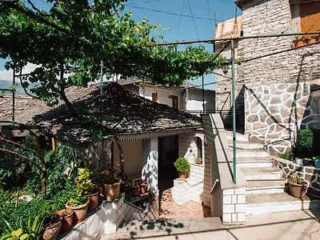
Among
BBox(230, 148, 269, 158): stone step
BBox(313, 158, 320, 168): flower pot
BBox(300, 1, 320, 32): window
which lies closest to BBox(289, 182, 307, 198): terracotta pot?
BBox(313, 158, 320, 168): flower pot

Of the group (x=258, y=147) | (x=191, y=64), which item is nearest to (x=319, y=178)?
(x=258, y=147)

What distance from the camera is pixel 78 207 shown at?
13.3 feet

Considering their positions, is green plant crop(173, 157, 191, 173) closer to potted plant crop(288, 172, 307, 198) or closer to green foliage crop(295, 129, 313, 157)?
green foliage crop(295, 129, 313, 157)

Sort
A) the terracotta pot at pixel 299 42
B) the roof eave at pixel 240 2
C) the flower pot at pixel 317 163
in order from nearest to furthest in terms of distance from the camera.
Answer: the flower pot at pixel 317 163, the terracotta pot at pixel 299 42, the roof eave at pixel 240 2

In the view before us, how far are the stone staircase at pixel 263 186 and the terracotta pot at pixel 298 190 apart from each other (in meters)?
0.12

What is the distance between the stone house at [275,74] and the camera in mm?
7039

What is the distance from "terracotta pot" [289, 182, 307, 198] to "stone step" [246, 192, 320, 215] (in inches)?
4.3

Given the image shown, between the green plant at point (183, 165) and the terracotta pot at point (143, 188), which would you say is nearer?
the terracotta pot at point (143, 188)

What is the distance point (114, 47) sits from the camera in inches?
194

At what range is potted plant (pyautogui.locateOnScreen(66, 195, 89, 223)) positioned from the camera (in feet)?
13.2

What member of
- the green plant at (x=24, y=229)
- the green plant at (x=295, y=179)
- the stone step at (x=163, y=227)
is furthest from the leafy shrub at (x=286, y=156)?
the green plant at (x=24, y=229)

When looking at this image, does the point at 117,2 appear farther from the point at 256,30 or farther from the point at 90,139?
the point at 256,30

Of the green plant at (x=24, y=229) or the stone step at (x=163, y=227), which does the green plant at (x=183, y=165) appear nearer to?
the stone step at (x=163, y=227)

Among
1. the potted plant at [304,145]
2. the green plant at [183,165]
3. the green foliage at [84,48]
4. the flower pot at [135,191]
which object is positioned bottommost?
the flower pot at [135,191]
